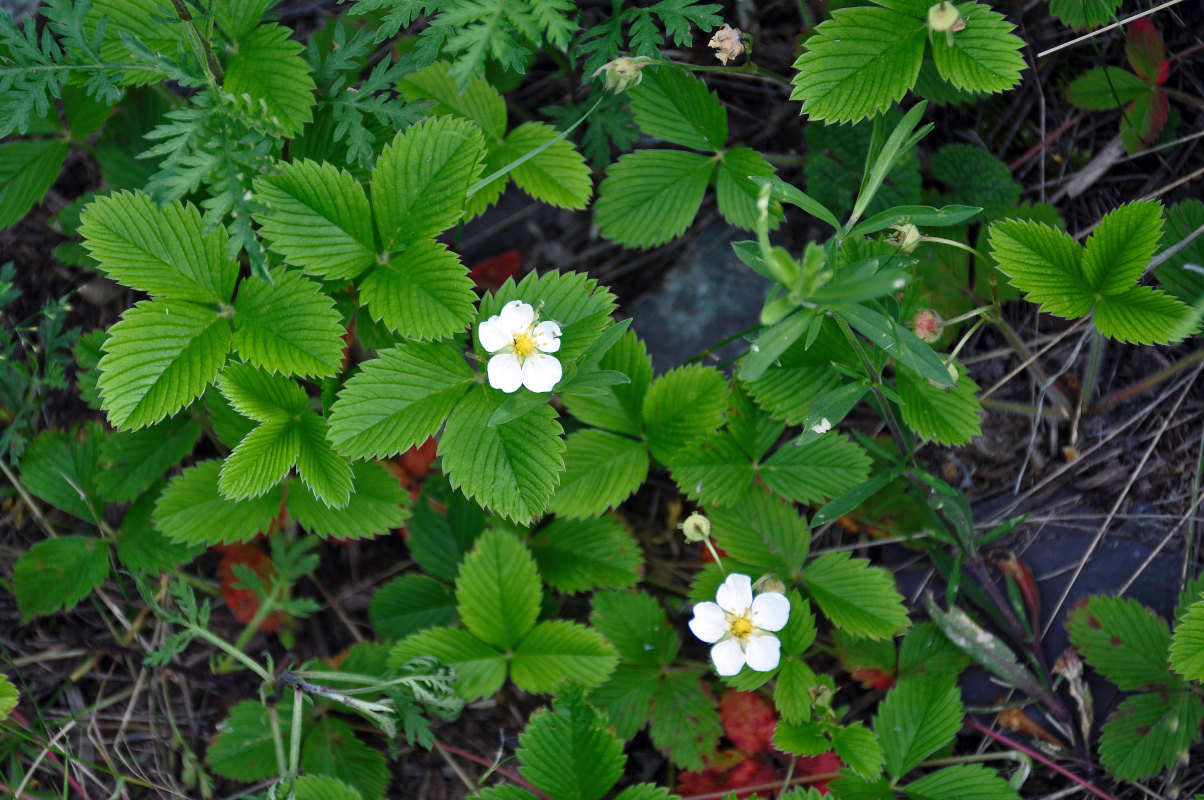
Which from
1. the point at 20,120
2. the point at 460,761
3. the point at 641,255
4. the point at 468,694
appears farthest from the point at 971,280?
the point at 20,120

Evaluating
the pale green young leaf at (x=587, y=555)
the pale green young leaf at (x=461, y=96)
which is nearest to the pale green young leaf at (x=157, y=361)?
the pale green young leaf at (x=461, y=96)

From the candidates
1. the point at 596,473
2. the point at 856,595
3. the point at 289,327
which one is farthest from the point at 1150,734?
the point at 289,327

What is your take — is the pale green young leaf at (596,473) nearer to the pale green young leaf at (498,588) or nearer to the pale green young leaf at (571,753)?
the pale green young leaf at (498,588)

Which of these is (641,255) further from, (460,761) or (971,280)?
(460,761)

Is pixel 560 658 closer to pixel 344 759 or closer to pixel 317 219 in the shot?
pixel 344 759

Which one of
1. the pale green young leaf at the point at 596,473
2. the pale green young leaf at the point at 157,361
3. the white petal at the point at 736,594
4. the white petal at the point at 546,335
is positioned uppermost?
the white petal at the point at 546,335

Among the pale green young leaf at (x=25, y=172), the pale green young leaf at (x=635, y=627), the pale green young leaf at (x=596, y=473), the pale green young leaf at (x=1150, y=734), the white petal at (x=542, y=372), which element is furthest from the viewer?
the pale green young leaf at (x=25, y=172)
